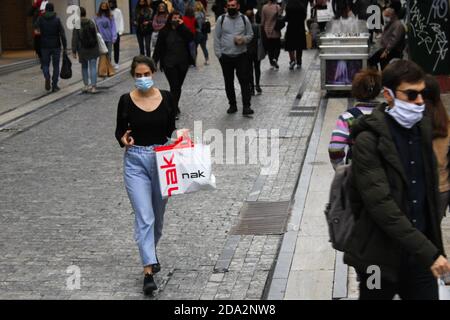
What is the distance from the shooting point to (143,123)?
7.14 meters

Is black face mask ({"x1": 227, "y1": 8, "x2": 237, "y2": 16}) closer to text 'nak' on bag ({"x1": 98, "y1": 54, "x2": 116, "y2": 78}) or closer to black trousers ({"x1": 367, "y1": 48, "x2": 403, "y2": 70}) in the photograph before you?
black trousers ({"x1": 367, "y1": 48, "x2": 403, "y2": 70})

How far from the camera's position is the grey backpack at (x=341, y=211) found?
4.88 meters

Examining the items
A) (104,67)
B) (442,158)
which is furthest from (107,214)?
(104,67)

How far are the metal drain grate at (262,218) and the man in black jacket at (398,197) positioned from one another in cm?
385

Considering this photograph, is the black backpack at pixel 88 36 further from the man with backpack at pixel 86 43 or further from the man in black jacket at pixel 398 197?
→ the man in black jacket at pixel 398 197

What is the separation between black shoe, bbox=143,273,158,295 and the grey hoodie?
27.3ft

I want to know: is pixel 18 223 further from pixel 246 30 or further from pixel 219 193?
pixel 246 30

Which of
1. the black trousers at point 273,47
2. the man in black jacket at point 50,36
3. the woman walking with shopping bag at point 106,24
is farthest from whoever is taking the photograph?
the black trousers at point 273,47

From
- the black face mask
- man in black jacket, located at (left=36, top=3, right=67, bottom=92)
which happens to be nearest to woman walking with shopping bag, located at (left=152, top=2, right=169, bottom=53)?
man in black jacket, located at (left=36, top=3, right=67, bottom=92)

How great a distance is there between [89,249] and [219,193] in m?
2.37

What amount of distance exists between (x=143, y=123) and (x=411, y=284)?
9.68 ft

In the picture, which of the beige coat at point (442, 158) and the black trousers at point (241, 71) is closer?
the beige coat at point (442, 158)

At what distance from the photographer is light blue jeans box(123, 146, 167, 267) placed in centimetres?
709

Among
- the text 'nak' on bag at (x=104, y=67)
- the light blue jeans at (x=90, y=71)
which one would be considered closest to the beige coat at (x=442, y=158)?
the light blue jeans at (x=90, y=71)
